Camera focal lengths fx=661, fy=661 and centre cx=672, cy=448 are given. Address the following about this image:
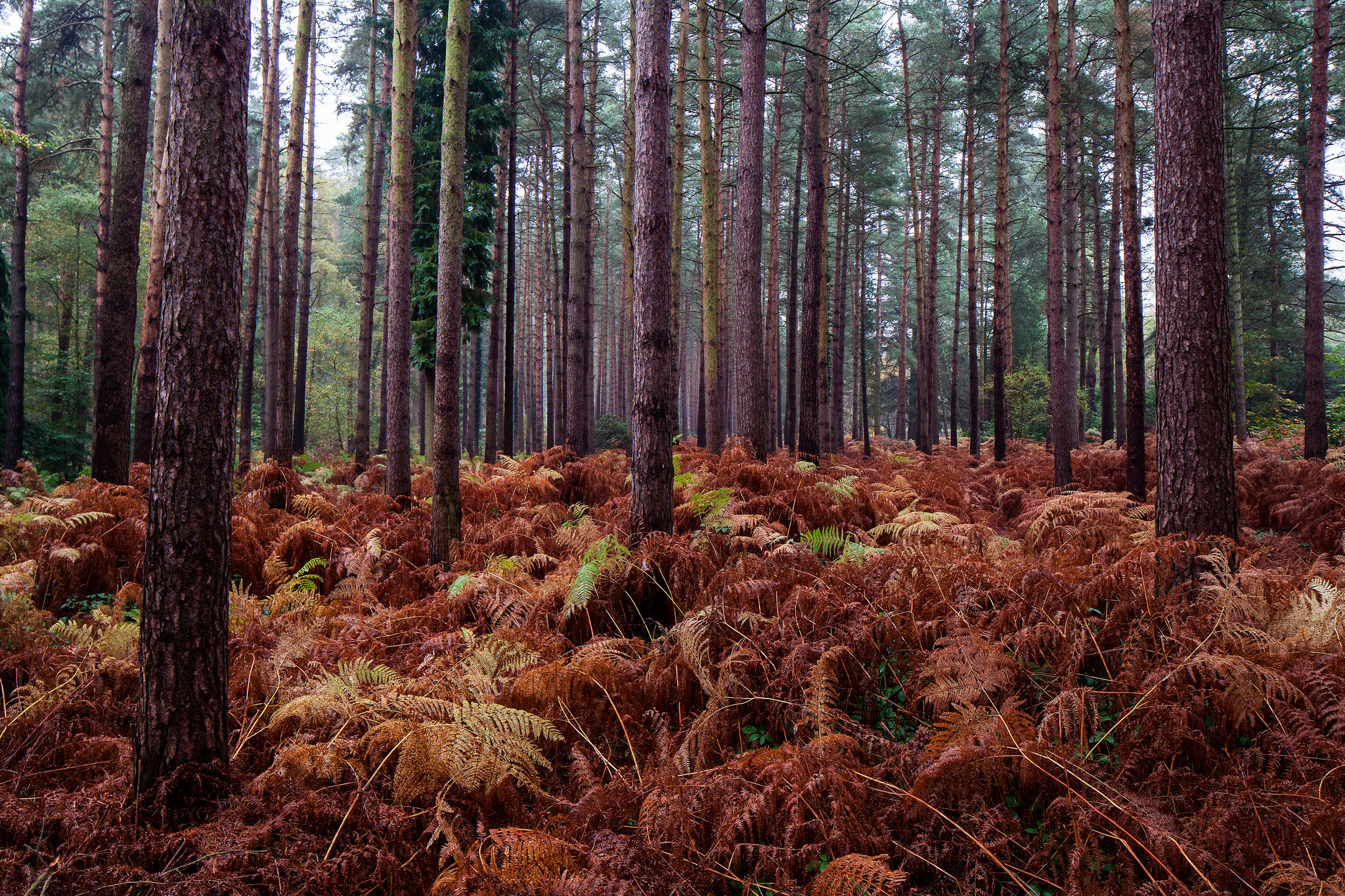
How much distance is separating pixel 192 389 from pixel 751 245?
826 cm

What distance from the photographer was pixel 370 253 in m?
15.3

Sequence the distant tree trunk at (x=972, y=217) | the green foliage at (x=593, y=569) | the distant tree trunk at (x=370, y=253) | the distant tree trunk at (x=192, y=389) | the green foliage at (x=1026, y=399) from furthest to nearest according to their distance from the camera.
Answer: the green foliage at (x=1026, y=399) < the distant tree trunk at (x=972, y=217) < the distant tree trunk at (x=370, y=253) < the green foliage at (x=593, y=569) < the distant tree trunk at (x=192, y=389)

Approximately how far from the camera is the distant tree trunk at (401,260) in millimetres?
7746

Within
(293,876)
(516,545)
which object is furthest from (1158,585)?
(516,545)

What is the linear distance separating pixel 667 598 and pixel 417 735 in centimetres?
218

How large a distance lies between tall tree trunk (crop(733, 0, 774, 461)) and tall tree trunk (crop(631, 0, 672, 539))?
4.31 meters

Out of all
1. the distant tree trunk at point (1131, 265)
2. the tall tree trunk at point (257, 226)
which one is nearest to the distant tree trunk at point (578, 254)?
the tall tree trunk at point (257, 226)

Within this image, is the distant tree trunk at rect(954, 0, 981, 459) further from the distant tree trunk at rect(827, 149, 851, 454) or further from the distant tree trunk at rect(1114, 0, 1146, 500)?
the distant tree trunk at rect(1114, 0, 1146, 500)

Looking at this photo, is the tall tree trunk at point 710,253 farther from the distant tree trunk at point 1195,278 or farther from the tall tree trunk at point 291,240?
the distant tree trunk at point 1195,278

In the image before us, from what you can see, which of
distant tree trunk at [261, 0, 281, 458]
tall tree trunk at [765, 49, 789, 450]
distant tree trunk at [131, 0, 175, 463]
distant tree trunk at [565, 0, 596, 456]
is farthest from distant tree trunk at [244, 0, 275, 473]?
tall tree trunk at [765, 49, 789, 450]

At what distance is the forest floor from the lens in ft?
7.55

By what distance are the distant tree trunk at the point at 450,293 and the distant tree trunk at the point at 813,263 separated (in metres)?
5.46

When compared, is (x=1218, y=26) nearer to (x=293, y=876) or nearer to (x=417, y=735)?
(x=417, y=735)

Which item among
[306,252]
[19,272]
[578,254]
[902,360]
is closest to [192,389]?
[578,254]
